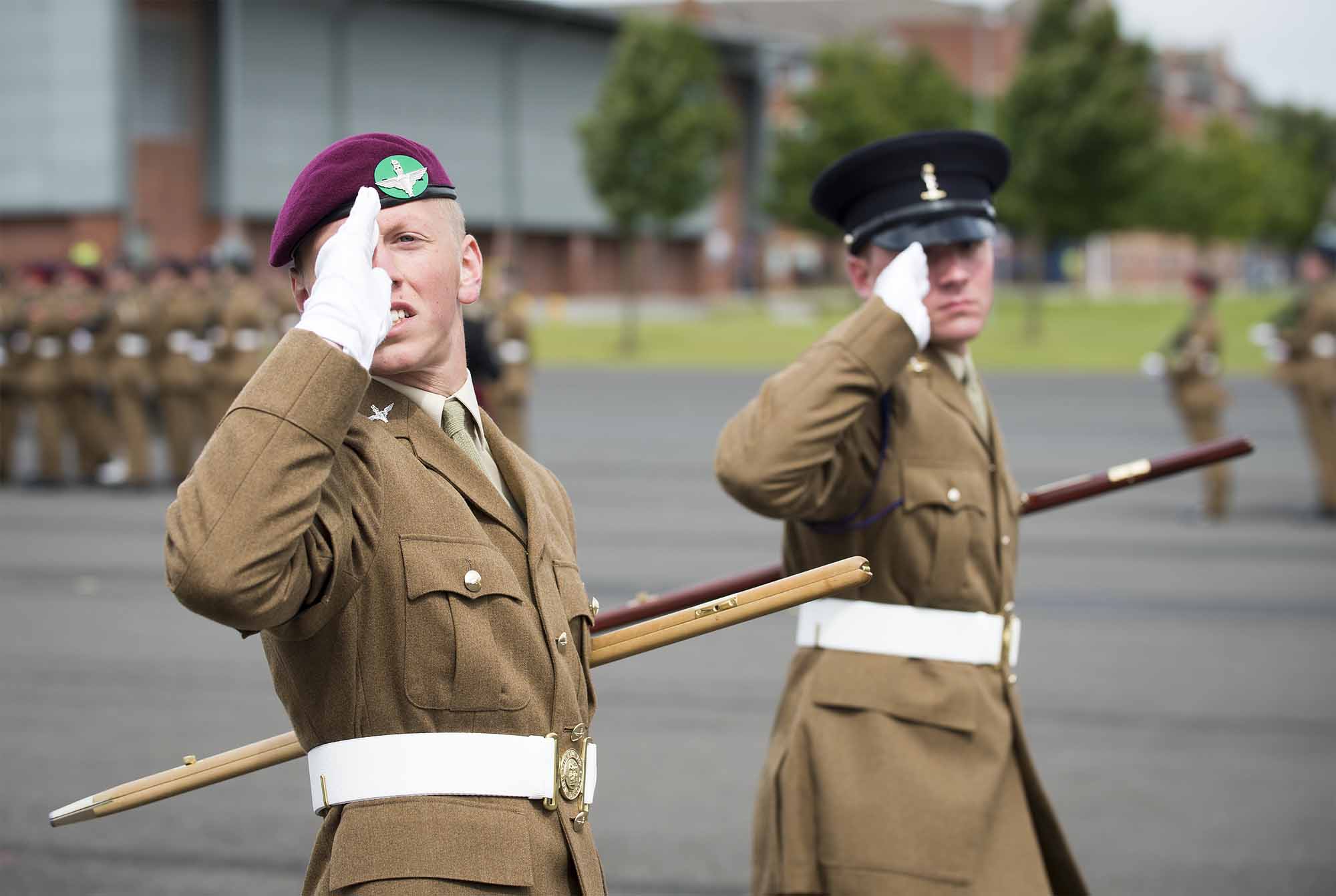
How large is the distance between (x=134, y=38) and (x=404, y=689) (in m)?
42.5

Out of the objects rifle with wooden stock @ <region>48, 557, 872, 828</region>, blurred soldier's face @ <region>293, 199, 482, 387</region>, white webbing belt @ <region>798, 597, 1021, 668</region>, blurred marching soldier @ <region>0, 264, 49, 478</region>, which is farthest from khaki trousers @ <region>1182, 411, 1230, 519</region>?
blurred soldier's face @ <region>293, 199, 482, 387</region>

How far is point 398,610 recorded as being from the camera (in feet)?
7.25

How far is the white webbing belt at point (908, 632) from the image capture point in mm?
3439

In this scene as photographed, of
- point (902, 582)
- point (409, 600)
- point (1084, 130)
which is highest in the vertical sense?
point (1084, 130)

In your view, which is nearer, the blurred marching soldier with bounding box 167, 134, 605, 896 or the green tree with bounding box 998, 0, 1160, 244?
the blurred marching soldier with bounding box 167, 134, 605, 896

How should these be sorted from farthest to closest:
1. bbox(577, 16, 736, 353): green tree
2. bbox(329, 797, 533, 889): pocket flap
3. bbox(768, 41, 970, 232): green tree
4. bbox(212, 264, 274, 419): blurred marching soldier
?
bbox(768, 41, 970, 232): green tree < bbox(577, 16, 736, 353): green tree < bbox(212, 264, 274, 419): blurred marching soldier < bbox(329, 797, 533, 889): pocket flap

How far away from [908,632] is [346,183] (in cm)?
168

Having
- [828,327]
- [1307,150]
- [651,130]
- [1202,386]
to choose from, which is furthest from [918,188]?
[1307,150]

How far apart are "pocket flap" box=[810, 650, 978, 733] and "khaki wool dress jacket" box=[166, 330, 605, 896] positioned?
1105 mm

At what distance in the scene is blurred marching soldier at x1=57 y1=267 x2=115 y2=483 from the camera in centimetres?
1658

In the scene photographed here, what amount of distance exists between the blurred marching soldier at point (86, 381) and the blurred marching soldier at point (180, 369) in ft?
2.03

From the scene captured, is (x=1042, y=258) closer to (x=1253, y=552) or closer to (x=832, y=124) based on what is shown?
(x=832, y=124)

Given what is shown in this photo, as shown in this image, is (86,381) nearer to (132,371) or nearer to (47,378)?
(47,378)

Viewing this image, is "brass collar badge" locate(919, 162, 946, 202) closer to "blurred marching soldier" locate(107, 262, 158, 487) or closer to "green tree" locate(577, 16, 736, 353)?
"blurred marching soldier" locate(107, 262, 158, 487)
